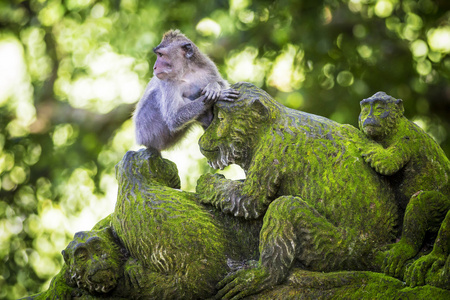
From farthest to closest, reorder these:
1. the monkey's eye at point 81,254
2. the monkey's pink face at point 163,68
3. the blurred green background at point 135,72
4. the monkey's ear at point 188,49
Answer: the blurred green background at point 135,72
the monkey's ear at point 188,49
the monkey's pink face at point 163,68
the monkey's eye at point 81,254

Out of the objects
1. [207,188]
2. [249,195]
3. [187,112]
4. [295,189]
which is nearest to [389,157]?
[295,189]

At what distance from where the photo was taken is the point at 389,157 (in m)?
3.07

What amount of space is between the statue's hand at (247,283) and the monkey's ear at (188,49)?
194 cm

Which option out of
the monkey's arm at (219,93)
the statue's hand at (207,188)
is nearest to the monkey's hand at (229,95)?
the monkey's arm at (219,93)

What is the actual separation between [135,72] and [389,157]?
5.03m

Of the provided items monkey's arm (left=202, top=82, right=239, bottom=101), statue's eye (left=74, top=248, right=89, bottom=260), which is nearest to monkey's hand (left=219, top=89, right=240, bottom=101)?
monkey's arm (left=202, top=82, right=239, bottom=101)

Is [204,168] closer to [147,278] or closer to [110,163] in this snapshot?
[110,163]

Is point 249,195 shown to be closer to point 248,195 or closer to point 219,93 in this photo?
point 248,195

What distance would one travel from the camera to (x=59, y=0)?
25.7 feet

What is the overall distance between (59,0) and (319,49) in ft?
10.8

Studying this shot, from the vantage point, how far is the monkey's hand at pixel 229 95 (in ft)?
11.2

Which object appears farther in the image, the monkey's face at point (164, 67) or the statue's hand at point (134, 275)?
the monkey's face at point (164, 67)

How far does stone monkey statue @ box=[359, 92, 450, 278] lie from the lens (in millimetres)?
2934

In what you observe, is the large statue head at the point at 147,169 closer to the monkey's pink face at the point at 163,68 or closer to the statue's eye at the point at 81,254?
the statue's eye at the point at 81,254
